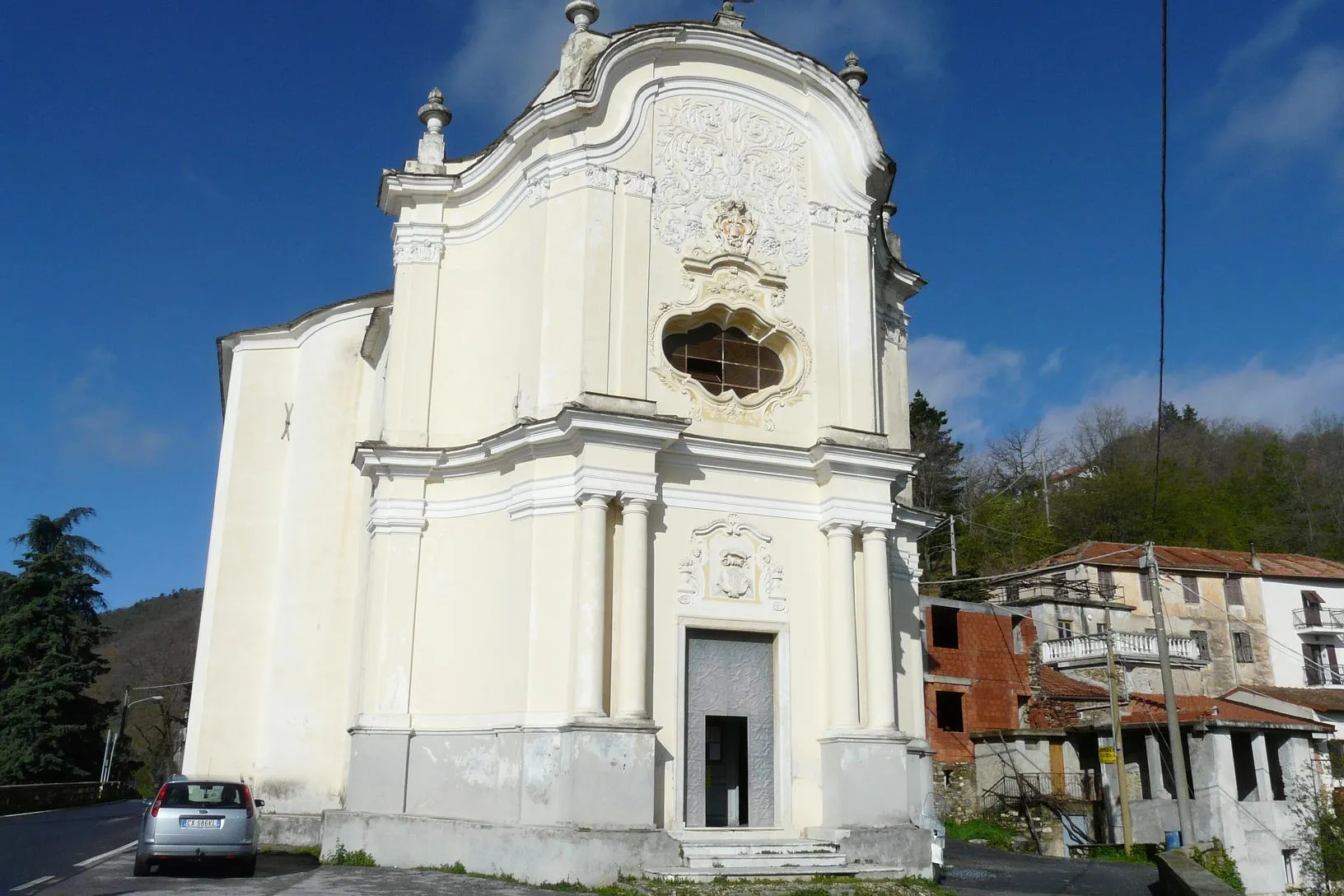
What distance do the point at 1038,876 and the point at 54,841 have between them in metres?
16.3

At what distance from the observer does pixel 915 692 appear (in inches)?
705

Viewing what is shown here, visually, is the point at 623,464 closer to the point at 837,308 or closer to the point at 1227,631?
the point at 837,308

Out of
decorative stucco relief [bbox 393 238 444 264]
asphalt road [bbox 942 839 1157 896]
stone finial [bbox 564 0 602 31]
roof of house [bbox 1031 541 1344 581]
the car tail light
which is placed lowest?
asphalt road [bbox 942 839 1157 896]

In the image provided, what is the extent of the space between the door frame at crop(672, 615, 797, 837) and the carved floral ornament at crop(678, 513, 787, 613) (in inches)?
11.9

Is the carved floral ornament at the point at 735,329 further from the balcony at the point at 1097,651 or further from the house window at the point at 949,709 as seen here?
the balcony at the point at 1097,651

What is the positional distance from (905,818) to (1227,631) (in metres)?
40.9

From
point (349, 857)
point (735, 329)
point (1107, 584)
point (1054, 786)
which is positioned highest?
point (1107, 584)

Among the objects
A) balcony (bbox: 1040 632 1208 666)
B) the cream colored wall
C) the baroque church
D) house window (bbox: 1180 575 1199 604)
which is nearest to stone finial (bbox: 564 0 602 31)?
the baroque church

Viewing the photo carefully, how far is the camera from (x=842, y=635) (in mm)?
14969

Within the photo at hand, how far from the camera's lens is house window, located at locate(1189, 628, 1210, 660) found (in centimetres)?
4806

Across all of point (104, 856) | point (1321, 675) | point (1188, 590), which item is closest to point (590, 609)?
point (104, 856)

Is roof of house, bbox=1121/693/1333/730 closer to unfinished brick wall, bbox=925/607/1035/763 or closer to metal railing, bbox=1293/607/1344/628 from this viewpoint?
unfinished brick wall, bbox=925/607/1035/763

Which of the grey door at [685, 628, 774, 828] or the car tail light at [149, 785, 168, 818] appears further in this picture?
the grey door at [685, 628, 774, 828]

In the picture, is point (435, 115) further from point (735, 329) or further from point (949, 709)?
point (949, 709)
